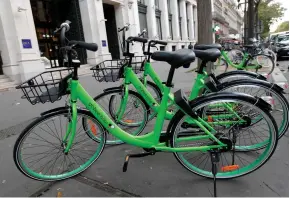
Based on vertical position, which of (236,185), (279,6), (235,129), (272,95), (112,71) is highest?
(279,6)

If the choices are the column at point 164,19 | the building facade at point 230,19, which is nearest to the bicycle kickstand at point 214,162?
the column at point 164,19

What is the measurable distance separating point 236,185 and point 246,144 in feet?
2.70

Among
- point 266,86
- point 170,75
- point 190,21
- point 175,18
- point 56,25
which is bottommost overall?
point 266,86

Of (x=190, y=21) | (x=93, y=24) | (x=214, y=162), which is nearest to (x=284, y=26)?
(x=190, y=21)

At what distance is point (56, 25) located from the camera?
13469mm

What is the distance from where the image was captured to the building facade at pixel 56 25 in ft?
29.5

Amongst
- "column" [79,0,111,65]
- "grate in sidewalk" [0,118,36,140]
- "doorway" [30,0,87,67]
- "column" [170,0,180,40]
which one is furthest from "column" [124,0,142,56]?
"grate in sidewalk" [0,118,36,140]

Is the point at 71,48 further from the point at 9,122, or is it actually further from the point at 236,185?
the point at 9,122

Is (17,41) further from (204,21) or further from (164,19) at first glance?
(164,19)

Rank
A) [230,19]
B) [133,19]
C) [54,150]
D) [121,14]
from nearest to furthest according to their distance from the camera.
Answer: [54,150] < [121,14] < [133,19] < [230,19]

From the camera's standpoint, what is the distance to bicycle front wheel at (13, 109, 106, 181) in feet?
7.09

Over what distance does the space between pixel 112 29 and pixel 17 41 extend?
7890 mm

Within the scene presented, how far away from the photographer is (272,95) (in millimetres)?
2734

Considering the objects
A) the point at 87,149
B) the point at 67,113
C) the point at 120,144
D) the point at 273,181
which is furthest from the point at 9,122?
the point at 273,181
